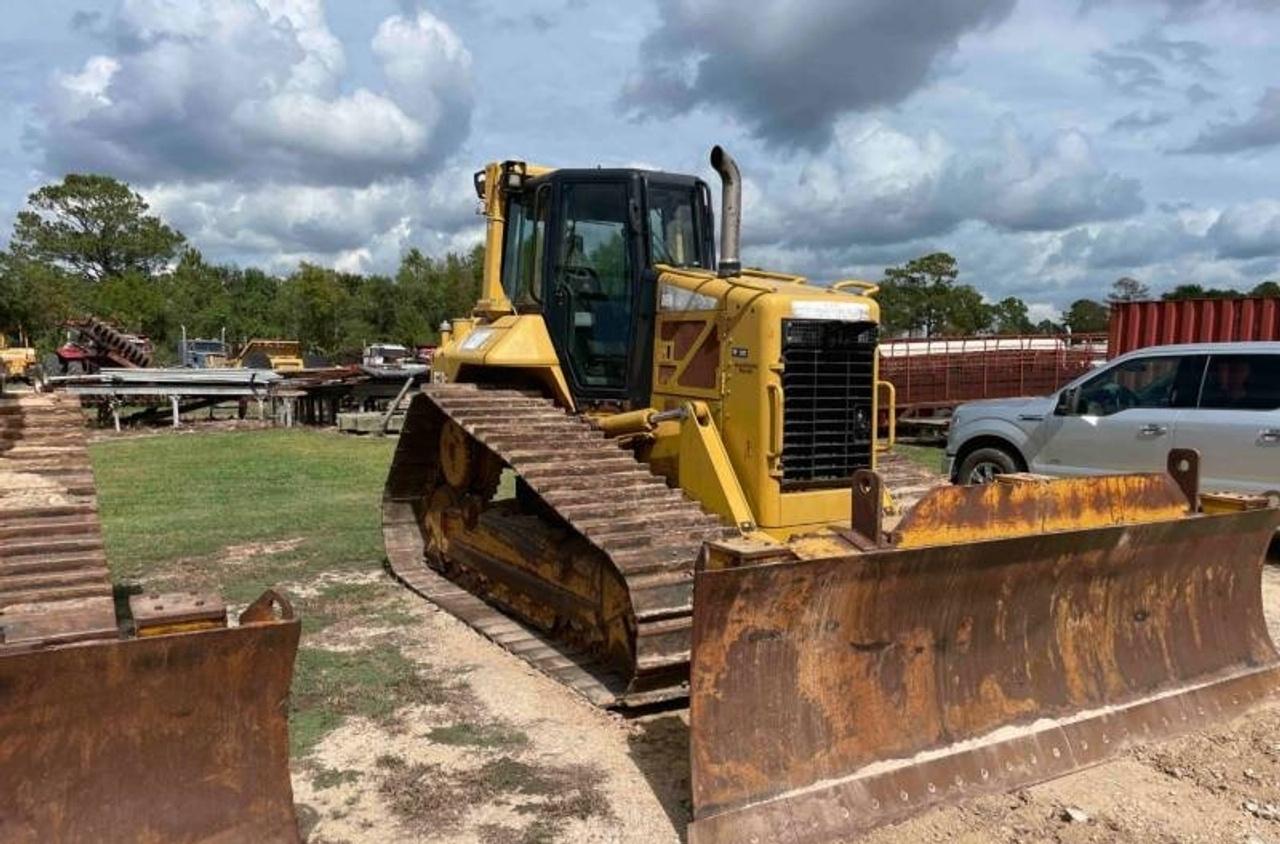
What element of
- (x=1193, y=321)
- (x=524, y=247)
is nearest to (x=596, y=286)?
(x=524, y=247)

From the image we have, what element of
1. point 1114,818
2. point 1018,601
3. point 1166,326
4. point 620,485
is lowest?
point 1114,818

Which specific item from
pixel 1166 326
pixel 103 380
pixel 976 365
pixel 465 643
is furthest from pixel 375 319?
pixel 465 643

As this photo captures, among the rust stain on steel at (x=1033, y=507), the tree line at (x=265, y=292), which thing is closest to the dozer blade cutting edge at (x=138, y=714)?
the rust stain on steel at (x=1033, y=507)

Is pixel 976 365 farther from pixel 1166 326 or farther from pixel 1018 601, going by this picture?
pixel 1018 601

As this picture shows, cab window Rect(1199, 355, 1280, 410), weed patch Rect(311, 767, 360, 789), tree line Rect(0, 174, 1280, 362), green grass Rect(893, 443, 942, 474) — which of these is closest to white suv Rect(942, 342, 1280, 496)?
cab window Rect(1199, 355, 1280, 410)

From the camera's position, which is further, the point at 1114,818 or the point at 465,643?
the point at 465,643

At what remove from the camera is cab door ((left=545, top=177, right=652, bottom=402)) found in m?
6.54

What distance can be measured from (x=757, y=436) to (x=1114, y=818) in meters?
2.47

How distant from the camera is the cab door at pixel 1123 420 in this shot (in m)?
8.73

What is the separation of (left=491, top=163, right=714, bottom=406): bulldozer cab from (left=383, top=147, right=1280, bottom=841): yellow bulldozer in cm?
2

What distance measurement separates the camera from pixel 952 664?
14.2 feet

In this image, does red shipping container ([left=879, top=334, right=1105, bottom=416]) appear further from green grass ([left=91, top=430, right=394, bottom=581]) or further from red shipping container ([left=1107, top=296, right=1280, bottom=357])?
green grass ([left=91, top=430, right=394, bottom=581])

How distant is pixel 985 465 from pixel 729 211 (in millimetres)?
5220

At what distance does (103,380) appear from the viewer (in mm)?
21500
